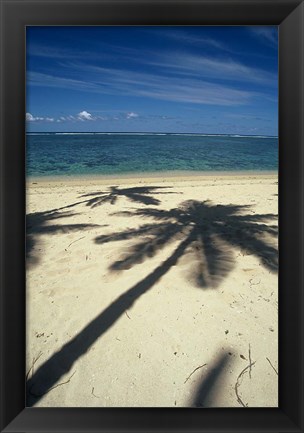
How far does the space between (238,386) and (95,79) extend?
5480 cm

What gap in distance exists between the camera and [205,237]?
4.41 meters

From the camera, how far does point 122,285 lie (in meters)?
3.14

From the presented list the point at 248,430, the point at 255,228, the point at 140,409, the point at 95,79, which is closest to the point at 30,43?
the point at 140,409

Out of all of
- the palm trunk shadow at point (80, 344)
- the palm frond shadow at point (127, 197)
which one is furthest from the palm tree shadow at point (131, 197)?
the palm trunk shadow at point (80, 344)

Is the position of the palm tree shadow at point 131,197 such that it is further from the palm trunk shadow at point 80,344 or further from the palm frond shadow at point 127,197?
the palm trunk shadow at point 80,344

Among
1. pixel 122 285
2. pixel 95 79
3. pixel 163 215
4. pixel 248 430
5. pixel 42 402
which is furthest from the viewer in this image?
pixel 95 79

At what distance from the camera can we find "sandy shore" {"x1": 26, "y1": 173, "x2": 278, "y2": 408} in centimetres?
196

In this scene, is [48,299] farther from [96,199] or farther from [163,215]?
Answer: [96,199]

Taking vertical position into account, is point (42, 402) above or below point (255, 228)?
below

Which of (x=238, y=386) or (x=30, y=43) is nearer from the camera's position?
(x=30, y=43)
